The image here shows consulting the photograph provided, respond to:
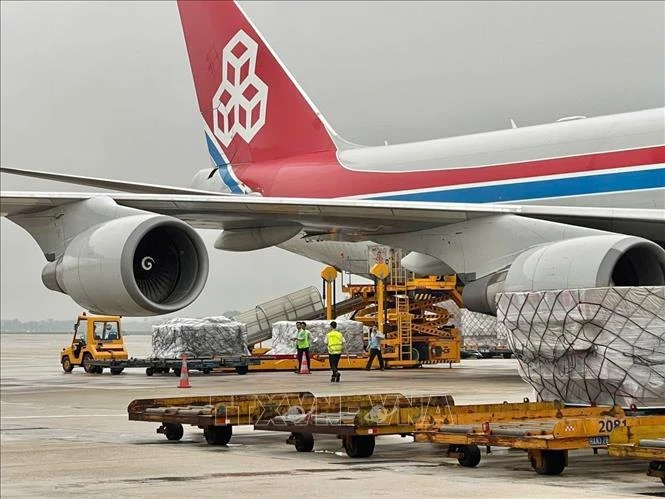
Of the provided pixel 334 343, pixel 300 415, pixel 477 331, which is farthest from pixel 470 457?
pixel 477 331

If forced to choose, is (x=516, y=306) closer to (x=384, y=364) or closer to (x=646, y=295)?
(x=646, y=295)

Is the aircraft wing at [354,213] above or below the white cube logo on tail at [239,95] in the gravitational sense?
below

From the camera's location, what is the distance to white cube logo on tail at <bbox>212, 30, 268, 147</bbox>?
25.4 m

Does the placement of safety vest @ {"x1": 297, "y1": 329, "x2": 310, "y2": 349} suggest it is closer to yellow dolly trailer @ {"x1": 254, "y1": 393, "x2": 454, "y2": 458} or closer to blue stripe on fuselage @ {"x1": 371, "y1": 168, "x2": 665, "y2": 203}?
blue stripe on fuselage @ {"x1": 371, "y1": 168, "x2": 665, "y2": 203}

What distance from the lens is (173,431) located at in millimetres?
10805

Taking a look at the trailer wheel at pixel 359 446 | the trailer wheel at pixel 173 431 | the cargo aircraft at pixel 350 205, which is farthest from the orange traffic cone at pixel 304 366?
the trailer wheel at pixel 359 446

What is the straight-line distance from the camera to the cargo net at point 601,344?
33.0 feet

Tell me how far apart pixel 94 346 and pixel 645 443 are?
786 inches

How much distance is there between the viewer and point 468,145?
19797 mm

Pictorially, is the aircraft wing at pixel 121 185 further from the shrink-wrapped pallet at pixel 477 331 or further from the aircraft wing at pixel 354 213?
the shrink-wrapped pallet at pixel 477 331

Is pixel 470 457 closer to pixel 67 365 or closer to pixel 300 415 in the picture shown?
pixel 300 415

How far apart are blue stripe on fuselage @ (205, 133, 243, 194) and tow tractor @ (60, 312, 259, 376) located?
11.6ft

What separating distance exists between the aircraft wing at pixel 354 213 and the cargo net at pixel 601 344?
5951 millimetres

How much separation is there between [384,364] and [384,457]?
16.2 meters
